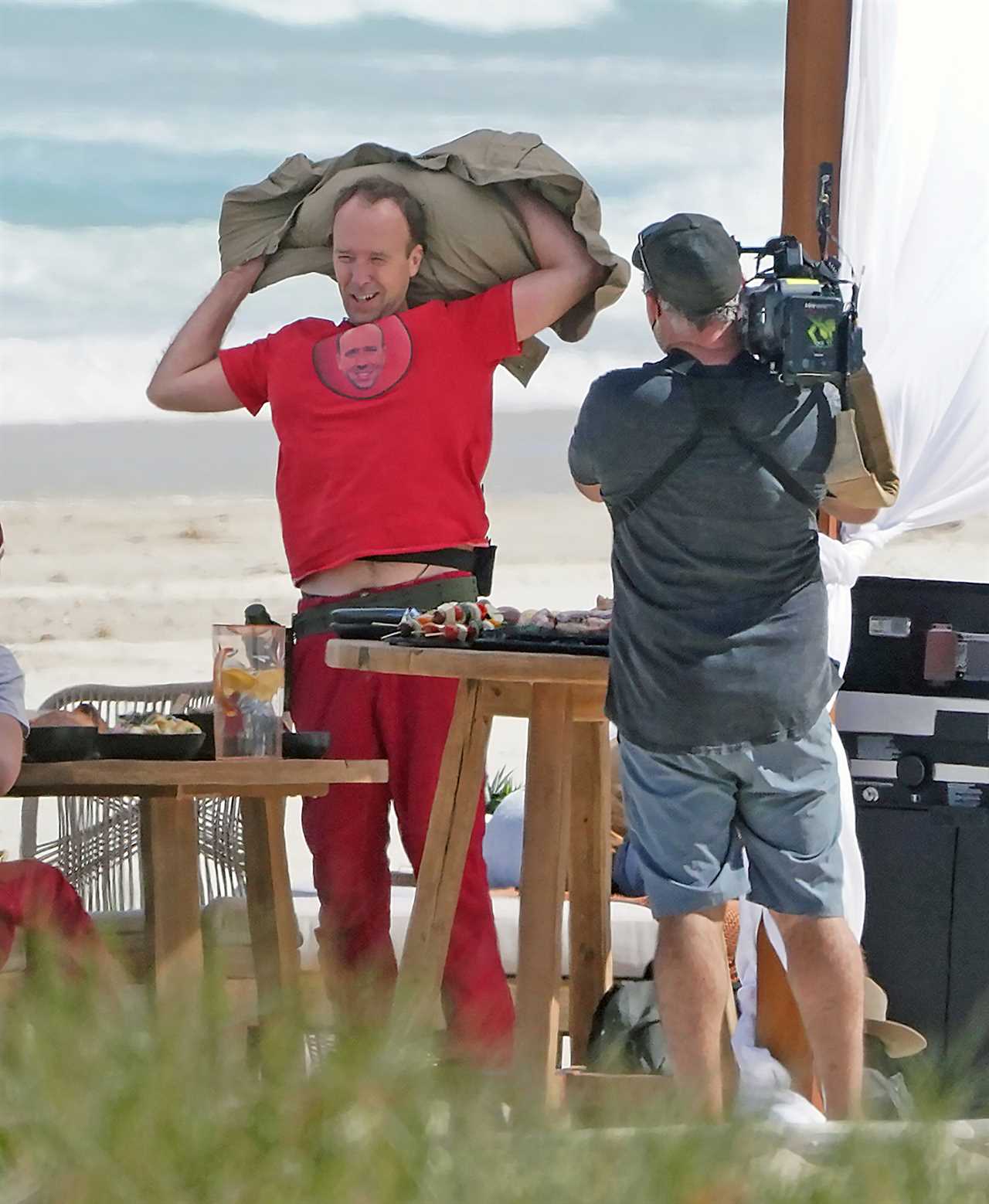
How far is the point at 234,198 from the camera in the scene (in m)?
3.00

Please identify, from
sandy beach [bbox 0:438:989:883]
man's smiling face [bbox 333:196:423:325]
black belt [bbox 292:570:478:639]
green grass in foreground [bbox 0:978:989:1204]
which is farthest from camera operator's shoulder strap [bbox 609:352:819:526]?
sandy beach [bbox 0:438:989:883]

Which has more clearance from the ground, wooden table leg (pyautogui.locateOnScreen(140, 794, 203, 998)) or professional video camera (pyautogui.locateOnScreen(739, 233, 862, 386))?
professional video camera (pyautogui.locateOnScreen(739, 233, 862, 386))

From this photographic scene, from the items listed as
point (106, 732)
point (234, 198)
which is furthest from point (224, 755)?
point (234, 198)

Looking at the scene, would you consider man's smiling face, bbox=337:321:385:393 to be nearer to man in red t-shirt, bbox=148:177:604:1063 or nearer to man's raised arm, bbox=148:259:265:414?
man in red t-shirt, bbox=148:177:604:1063

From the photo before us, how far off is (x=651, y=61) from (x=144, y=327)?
9.15m

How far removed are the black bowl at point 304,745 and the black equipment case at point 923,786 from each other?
1.23 m

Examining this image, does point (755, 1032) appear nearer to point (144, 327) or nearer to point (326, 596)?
point (326, 596)

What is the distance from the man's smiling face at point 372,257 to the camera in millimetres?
2820

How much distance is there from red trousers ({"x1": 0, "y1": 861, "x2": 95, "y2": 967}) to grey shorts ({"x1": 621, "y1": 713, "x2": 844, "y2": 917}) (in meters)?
0.71

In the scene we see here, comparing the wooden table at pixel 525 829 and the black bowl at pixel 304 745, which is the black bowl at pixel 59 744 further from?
the wooden table at pixel 525 829

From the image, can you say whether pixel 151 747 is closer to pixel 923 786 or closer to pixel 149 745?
pixel 149 745

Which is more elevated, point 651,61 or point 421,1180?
point 651,61

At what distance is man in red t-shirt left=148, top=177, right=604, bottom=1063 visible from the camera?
279cm

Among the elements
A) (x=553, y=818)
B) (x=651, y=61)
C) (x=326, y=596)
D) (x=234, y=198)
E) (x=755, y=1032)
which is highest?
(x=651, y=61)
